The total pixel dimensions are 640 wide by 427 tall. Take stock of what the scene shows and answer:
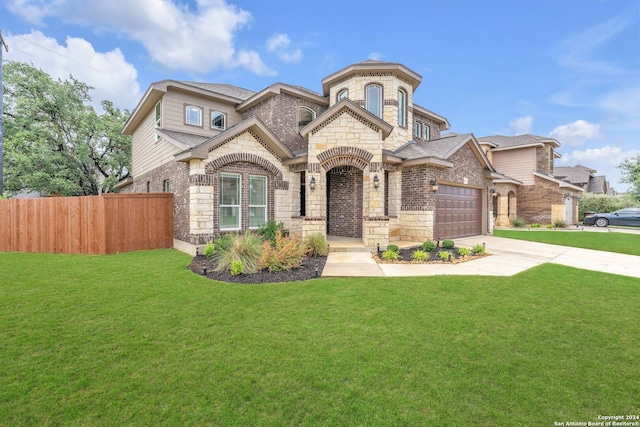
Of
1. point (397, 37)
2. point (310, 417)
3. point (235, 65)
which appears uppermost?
point (235, 65)

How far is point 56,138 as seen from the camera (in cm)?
1939

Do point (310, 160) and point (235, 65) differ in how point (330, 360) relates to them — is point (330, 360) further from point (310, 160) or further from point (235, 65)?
point (235, 65)

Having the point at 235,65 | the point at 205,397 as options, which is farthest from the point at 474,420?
the point at 235,65

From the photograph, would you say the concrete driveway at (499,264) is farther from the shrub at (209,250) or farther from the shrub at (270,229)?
the shrub at (209,250)

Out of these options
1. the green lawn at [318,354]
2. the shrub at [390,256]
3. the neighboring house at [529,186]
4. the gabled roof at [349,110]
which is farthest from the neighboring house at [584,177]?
the green lawn at [318,354]

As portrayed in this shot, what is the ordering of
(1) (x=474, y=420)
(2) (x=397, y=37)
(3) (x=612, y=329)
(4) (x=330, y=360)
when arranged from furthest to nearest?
(2) (x=397, y=37) → (3) (x=612, y=329) → (4) (x=330, y=360) → (1) (x=474, y=420)

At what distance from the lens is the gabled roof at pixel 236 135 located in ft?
30.7

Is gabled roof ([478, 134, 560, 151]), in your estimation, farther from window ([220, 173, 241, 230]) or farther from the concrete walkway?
window ([220, 173, 241, 230])

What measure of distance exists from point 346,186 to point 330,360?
982cm

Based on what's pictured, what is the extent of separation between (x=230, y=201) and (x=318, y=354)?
828 centimetres

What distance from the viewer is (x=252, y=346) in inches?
134

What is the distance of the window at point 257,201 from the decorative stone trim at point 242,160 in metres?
0.48

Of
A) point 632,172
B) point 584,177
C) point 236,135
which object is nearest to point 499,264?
point 236,135

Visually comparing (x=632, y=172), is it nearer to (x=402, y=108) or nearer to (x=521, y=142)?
(x=521, y=142)
